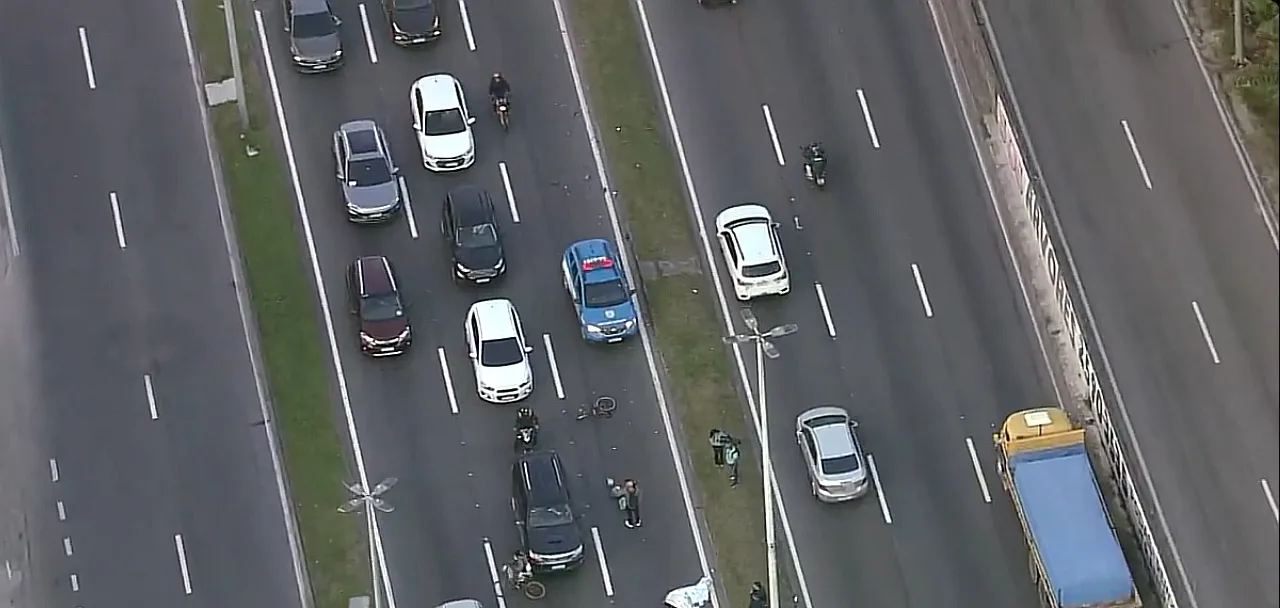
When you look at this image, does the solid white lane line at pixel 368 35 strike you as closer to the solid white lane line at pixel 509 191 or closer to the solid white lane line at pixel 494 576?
the solid white lane line at pixel 509 191

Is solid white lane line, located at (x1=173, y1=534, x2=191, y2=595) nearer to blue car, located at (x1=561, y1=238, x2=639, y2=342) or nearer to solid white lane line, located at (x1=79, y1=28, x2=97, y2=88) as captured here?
blue car, located at (x1=561, y1=238, x2=639, y2=342)

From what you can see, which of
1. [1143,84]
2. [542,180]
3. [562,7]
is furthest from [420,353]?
[1143,84]

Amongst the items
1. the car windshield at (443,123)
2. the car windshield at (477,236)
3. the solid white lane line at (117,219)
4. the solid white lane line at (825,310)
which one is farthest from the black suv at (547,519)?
the solid white lane line at (117,219)

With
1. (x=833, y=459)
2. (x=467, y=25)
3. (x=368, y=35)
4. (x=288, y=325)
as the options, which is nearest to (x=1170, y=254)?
(x=833, y=459)

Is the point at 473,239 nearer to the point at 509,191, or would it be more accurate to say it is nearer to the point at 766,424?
the point at 509,191

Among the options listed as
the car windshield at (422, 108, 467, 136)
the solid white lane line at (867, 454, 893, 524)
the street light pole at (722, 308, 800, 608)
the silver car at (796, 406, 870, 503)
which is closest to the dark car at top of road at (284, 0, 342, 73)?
the car windshield at (422, 108, 467, 136)

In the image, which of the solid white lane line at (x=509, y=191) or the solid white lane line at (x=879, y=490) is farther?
the solid white lane line at (x=509, y=191)
